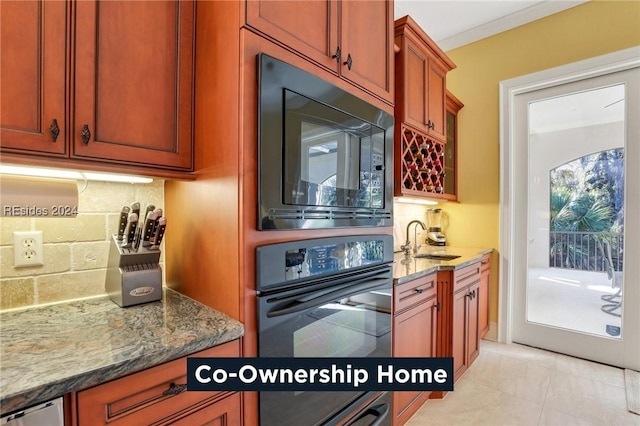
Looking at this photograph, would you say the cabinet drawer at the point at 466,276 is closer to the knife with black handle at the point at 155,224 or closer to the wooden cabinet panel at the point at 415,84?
the wooden cabinet panel at the point at 415,84

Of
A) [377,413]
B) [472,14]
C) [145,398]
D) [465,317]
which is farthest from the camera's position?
[472,14]

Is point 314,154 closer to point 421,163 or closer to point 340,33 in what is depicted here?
point 340,33

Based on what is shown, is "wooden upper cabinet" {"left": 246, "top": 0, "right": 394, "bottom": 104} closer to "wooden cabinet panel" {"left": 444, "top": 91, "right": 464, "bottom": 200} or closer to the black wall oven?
the black wall oven

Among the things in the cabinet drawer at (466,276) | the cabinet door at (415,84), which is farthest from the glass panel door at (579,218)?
the cabinet door at (415,84)

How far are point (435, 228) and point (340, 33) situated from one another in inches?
92.4

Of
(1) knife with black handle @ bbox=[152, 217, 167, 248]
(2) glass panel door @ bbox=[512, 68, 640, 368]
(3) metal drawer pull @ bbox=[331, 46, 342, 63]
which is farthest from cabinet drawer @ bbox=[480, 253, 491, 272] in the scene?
(1) knife with black handle @ bbox=[152, 217, 167, 248]

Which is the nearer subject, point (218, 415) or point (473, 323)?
point (218, 415)

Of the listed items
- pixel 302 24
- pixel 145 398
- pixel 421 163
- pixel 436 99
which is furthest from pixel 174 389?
pixel 436 99

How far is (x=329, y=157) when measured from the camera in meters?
1.18

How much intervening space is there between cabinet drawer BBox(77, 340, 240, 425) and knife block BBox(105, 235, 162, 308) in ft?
1.45

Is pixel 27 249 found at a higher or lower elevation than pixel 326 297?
higher

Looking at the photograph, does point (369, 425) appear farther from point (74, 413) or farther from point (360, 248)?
point (74, 413)

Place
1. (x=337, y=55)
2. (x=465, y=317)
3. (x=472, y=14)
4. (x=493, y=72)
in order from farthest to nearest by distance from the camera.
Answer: (x=493, y=72) < (x=472, y=14) < (x=465, y=317) < (x=337, y=55)

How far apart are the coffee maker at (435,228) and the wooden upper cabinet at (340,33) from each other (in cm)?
187
